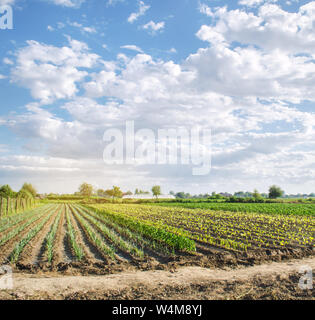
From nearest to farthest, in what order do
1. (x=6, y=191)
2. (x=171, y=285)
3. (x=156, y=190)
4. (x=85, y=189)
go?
(x=171, y=285) < (x=6, y=191) < (x=85, y=189) < (x=156, y=190)

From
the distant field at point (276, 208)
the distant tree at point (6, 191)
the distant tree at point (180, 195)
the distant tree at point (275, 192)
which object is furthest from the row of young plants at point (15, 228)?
the distant tree at point (180, 195)

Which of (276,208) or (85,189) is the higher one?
(85,189)

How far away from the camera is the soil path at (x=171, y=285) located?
20.6 ft

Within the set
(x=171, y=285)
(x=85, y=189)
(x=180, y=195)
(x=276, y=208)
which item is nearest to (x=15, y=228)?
(x=171, y=285)

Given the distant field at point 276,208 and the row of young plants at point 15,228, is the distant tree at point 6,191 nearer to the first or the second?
the row of young plants at point 15,228

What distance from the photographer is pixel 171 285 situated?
6.94 meters

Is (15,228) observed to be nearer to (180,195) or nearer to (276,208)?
(276,208)

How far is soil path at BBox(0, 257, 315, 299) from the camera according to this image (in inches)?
247

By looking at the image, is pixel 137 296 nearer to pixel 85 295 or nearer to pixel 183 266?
pixel 85 295

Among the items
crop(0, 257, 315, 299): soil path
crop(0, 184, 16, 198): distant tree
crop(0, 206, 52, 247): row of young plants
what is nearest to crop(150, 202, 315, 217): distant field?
crop(0, 257, 315, 299): soil path
